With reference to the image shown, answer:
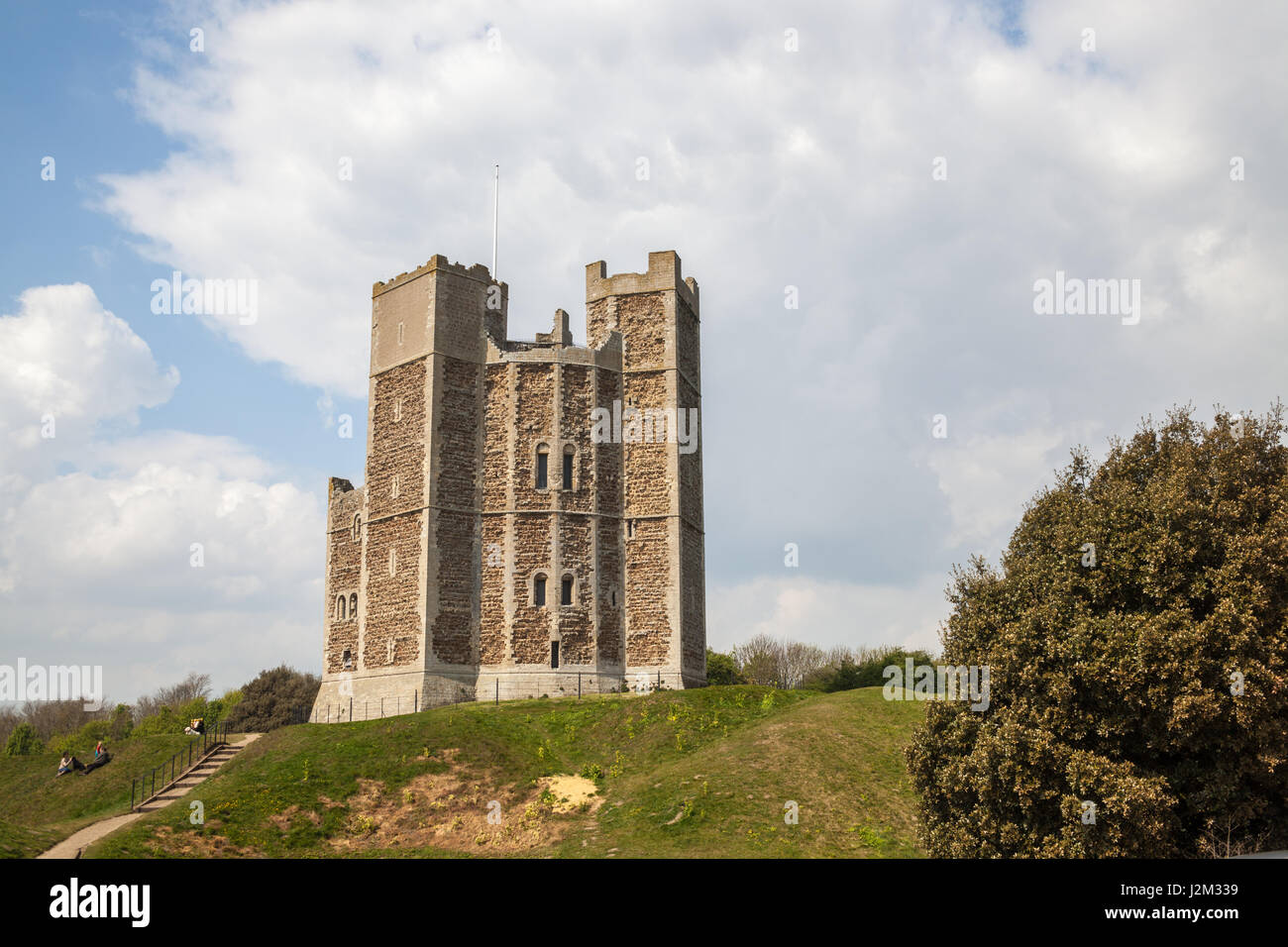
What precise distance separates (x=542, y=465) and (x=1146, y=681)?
27502 mm

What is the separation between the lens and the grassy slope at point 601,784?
25.1 metres

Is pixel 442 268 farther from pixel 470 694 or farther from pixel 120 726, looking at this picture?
pixel 120 726

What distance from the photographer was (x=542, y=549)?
41.9 meters

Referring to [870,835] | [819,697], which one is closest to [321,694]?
[819,697]

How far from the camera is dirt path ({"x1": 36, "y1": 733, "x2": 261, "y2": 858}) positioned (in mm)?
24766

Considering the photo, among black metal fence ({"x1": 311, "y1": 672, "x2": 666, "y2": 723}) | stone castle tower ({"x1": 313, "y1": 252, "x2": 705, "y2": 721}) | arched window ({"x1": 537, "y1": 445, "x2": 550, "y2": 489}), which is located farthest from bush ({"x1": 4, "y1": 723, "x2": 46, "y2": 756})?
arched window ({"x1": 537, "y1": 445, "x2": 550, "y2": 489})

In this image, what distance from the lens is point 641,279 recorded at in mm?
45219

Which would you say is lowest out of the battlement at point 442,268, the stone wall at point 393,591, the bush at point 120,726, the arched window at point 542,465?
the bush at point 120,726

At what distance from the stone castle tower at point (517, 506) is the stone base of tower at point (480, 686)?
75 mm

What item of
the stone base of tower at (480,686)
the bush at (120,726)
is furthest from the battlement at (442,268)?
the bush at (120,726)

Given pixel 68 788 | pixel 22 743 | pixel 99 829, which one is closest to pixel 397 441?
pixel 68 788

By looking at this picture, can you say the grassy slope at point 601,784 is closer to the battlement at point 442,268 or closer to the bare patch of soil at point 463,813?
the bare patch of soil at point 463,813

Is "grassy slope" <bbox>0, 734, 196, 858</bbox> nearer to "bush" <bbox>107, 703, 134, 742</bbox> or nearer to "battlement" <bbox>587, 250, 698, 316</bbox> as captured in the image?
"bush" <bbox>107, 703, 134, 742</bbox>

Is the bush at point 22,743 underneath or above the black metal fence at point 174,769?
underneath
